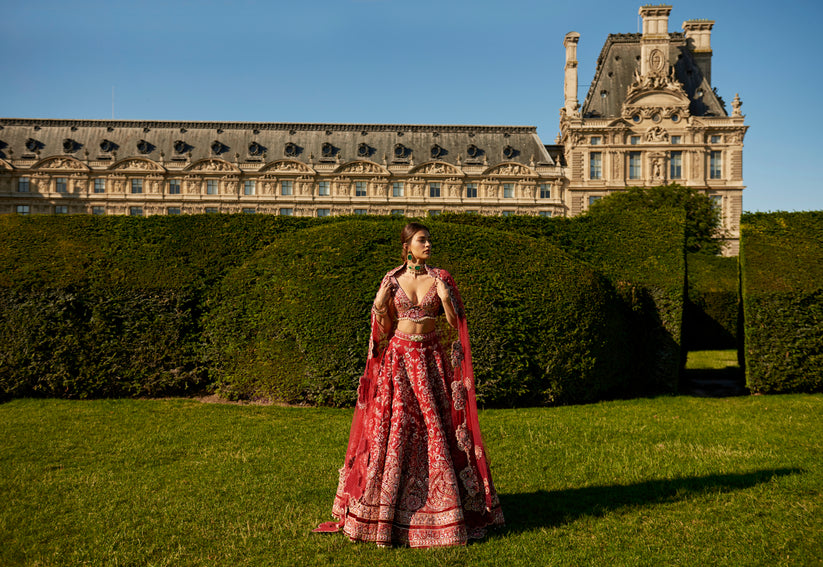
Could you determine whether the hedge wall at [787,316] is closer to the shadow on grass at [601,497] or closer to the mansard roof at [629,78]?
the shadow on grass at [601,497]

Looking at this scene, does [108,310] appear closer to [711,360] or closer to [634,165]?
[711,360]

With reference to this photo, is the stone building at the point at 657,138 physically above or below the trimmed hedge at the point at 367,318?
above

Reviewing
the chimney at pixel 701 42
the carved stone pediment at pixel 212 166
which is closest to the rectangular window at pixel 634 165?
the chimney at pixel 701 42

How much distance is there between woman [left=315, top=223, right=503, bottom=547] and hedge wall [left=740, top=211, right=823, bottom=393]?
7.78 m

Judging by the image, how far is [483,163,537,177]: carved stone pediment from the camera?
51688 millimetres

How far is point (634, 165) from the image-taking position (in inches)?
2074

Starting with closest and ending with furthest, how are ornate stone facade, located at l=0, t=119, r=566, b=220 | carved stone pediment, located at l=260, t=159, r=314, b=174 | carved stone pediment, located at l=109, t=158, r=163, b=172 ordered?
ornate stone facade, located at l=0, t=119, r=566, b=220 → carved stone pediment, located at l=109, t=158, r=163, b=172 → carved stone pediment, located at l=260, t=159, r=314, b=174

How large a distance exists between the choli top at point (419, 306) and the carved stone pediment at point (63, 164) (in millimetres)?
53663

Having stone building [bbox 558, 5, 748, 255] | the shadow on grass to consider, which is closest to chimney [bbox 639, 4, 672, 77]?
stone building [bbox 558, 5, 748, 255]

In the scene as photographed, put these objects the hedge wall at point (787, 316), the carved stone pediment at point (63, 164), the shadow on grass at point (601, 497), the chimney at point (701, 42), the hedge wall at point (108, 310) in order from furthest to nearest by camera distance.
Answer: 1. the chimney at point (701, 42)
2. the carved stone pediment at point (63, 164)
3. the hedge wall at point (787, 316)
4. the hedge wall at point (108, 310)
5. the shadow on grass at point (601, 497)

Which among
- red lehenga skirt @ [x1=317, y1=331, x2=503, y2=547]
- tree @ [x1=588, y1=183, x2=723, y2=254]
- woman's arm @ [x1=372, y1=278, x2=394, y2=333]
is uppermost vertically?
tree @ [x1=588, y1=183, x2=723, y2=254]

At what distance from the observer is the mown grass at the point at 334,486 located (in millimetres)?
4117

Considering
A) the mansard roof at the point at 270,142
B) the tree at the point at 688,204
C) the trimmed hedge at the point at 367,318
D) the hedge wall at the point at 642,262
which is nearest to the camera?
the trimmed hedge at the point at 367,318

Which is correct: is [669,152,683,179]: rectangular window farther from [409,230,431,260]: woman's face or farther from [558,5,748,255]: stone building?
[409,230,431,260]: woman's face
